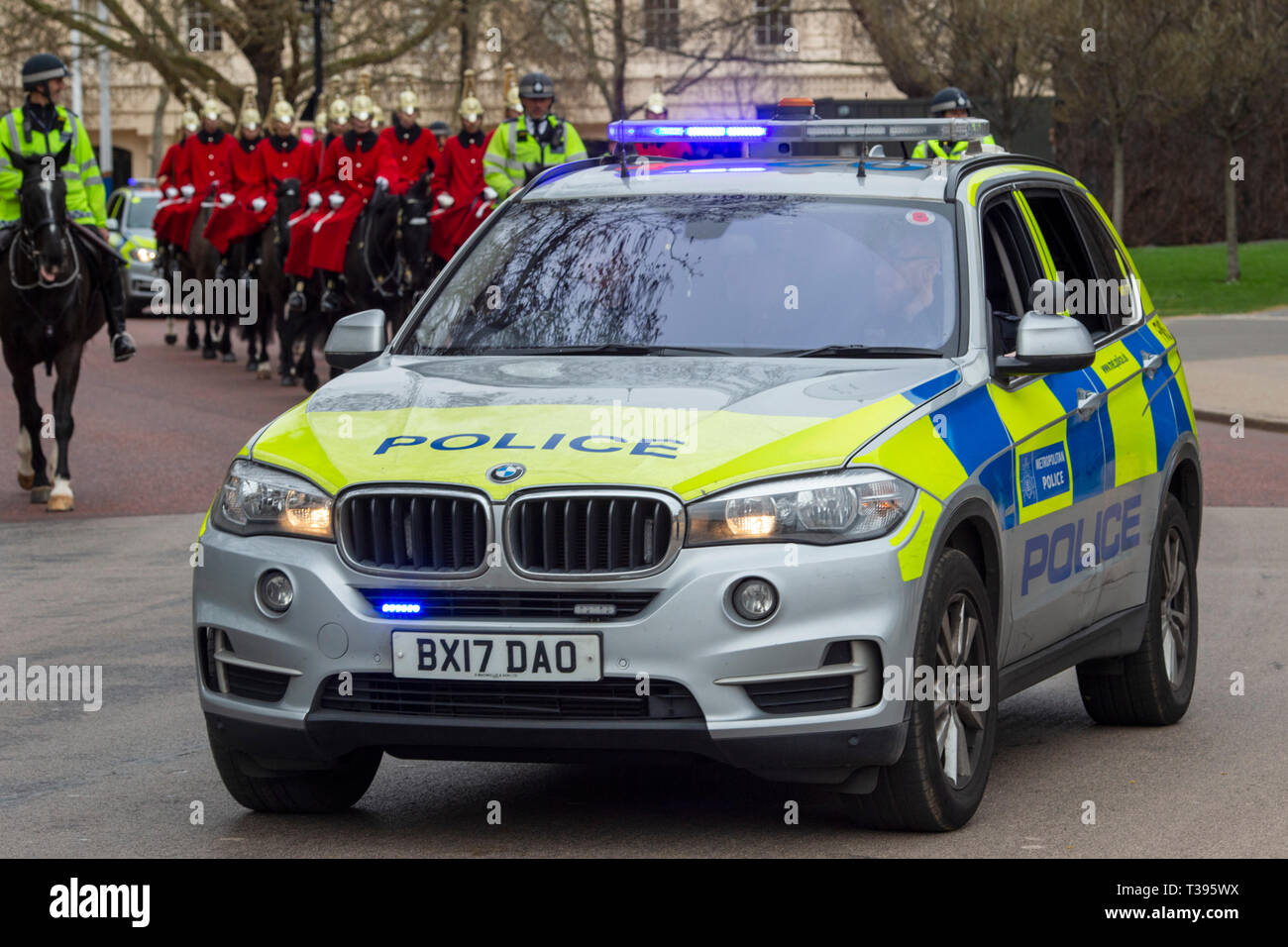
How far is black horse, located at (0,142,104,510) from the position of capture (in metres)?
14.5

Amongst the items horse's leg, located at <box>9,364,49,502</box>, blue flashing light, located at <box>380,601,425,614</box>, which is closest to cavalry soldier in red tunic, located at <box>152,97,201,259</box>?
horse's leg, located at <box>9,364,49,502</box>

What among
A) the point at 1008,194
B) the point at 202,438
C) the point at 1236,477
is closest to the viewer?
the point at 1008,194

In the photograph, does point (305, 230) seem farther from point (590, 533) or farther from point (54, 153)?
point (590, 533)

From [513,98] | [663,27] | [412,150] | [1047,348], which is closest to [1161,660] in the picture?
[1047,348]

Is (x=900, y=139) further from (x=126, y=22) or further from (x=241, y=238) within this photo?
(x=126, y=22)

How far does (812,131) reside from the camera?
7914 millimetres

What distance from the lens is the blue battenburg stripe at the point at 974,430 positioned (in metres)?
6.33

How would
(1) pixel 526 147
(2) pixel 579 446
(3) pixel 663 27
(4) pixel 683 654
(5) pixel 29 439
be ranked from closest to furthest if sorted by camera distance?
(4) pixel 683 654, (2) pixel 579 446, (5) pixel 29 439, (1) pixel 526 147, (3) pixel 663 27

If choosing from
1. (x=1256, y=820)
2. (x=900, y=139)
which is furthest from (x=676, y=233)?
(x=1256, y=820)

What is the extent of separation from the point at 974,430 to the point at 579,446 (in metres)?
1.20

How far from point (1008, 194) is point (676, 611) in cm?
255

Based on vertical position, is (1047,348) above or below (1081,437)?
above

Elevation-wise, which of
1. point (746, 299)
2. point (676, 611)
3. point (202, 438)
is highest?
point (746, 299)

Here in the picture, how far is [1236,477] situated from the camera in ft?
53.9
